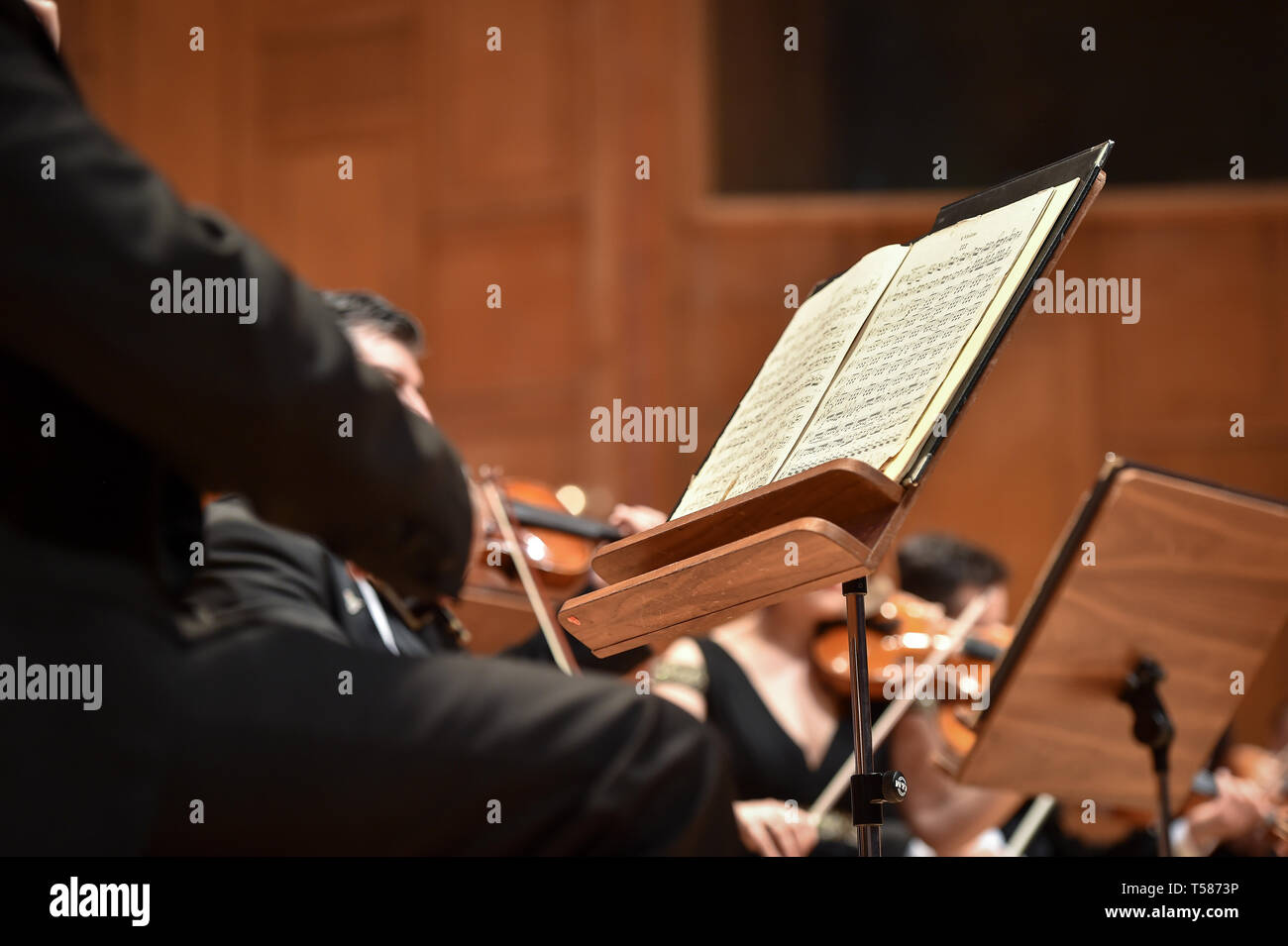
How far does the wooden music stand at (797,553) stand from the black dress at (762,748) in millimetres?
1602

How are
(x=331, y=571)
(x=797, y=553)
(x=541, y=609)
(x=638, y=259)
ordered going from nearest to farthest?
(x=797, y=553) < (x=331, y=571) < (x=541, y=609) < (x=638, y=259)

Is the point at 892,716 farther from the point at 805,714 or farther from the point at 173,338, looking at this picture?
the point at 173,338

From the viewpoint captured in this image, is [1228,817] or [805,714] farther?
[805,714]

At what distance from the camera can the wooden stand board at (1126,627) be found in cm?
181

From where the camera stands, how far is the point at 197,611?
0.85 metres

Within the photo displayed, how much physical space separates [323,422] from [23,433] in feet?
0.60

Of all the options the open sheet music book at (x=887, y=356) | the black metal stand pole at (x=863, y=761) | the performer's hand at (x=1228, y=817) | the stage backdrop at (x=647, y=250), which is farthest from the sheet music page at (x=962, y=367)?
the stage backdrop at (x=647, y=250)

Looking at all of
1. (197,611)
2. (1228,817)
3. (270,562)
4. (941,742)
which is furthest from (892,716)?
(197,611)

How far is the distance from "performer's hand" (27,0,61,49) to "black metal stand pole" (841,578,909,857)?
2.57ft

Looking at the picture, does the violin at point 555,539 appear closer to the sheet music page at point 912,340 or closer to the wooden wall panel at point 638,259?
the sheet music page at point 912,340

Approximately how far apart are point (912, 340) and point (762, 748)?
5.98 ft

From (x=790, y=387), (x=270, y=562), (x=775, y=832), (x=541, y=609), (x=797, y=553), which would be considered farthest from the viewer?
(x=775, y=832)
